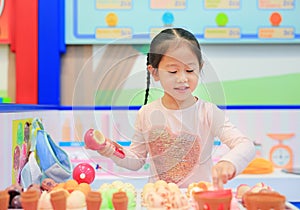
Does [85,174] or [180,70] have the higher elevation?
[180,70]

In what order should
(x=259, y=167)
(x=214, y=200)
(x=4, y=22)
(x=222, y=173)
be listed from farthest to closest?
(x=4, y=22), (x=259, y=167), (x=222, y=173), (x=214, y=200)

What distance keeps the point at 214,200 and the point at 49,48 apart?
1311mm

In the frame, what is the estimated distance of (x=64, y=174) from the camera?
3.87ft

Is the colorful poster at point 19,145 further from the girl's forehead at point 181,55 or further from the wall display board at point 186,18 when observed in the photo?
the wall display board at point 186,18

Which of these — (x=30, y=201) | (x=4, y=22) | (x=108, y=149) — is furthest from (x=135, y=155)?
(x=4, y=22)

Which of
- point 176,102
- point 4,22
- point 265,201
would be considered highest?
point 4,22

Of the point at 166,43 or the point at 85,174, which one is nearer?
the point at 166,43

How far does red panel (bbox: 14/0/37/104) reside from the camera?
1.78 m

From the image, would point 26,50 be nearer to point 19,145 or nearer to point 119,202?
point 19,145

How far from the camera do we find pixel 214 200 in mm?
611

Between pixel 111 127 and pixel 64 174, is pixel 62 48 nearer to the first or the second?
pixel 64 174

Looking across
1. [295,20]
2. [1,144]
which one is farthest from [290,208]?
[295,20]

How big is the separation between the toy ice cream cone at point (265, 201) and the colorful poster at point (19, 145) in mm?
633

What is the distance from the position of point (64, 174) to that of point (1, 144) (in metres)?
0.23
